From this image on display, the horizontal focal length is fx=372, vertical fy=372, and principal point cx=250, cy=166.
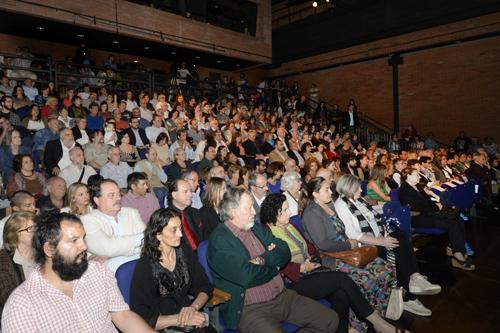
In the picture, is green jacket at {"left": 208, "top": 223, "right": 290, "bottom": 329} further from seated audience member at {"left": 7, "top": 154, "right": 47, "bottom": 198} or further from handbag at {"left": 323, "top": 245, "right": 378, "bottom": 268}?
seated audience member at {"left": 7, "top": 154, "right": 47, "bottom": 198}

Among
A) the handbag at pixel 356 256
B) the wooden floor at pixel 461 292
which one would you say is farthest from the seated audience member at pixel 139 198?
the wooden floor at pixel 461 292

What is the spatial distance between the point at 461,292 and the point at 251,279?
8.96ft

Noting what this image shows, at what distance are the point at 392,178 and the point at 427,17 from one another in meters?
8.69

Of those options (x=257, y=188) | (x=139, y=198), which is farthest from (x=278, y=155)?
(x=139, y=198)

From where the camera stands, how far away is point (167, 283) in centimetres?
223

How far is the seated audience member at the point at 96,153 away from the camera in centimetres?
568

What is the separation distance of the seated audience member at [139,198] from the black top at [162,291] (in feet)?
5.24

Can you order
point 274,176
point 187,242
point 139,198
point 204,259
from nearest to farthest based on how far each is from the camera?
point 204,259 → point 187,242 → point 139,198 → point 274,176

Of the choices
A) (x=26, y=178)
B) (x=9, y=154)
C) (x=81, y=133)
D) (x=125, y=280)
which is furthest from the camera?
(x=81, y=133)

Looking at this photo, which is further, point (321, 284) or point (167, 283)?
point (321, 284)

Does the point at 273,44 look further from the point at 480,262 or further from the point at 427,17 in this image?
the point at 480,262

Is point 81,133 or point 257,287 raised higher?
point 81,133

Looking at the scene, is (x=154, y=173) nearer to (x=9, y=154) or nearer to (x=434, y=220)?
(x=9, y=154)

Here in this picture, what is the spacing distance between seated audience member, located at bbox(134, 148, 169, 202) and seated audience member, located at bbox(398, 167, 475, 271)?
339cm
